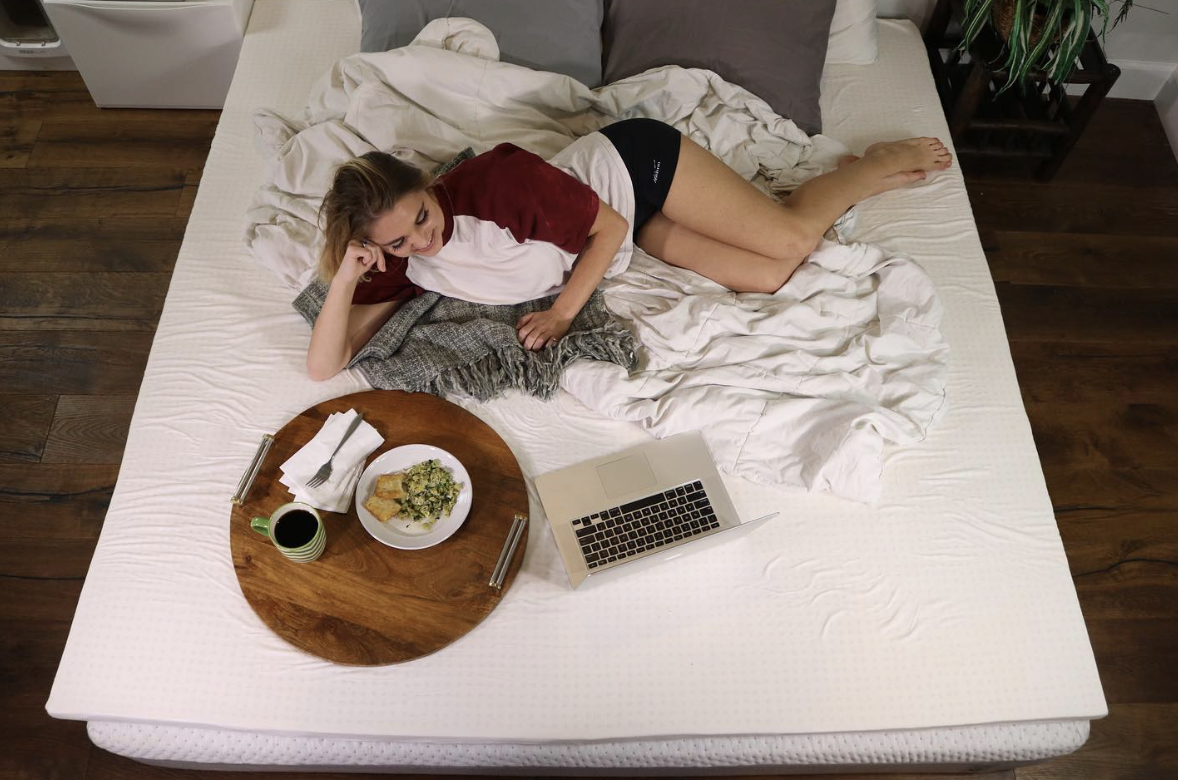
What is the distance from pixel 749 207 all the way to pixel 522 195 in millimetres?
500

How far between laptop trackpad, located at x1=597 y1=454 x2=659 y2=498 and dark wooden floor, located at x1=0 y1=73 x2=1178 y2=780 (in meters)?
1.01

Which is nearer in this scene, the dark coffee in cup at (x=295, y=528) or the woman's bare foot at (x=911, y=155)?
the dark coffee in cup at (x=295, y=528)

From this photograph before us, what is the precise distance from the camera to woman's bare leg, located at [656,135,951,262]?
1.72 metres

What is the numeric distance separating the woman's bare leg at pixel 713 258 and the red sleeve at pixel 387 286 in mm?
529

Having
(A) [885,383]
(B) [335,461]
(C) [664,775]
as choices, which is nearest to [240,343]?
(B) [335,461]

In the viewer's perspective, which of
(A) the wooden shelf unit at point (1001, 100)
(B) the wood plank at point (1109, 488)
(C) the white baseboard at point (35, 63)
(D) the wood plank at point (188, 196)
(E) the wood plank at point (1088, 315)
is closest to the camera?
(B) the wood plank at point (1109, 488)

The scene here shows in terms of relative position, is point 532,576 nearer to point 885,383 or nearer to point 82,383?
Answer: point 885,383

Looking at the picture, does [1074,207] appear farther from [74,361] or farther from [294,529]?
[74,361]

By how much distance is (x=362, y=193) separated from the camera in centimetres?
133

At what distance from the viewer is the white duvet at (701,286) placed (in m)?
1.59

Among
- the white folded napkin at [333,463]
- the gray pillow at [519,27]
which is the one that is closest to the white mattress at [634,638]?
the white folded napkin at [333,463]

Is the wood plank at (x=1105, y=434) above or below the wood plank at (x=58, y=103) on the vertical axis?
above

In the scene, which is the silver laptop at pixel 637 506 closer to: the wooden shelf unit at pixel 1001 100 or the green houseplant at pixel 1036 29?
the green houseplant at pixel 1036 29

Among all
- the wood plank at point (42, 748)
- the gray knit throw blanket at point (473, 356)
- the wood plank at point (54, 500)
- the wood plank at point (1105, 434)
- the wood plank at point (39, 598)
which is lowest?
the wood plank at point (42, 748)
